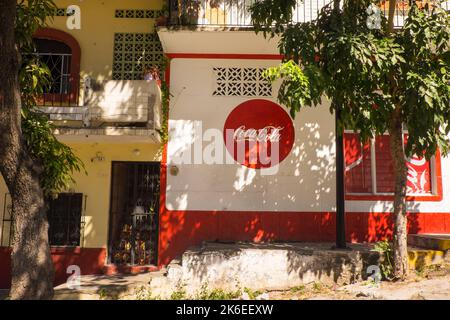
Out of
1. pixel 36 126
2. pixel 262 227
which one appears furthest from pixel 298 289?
pixel 36 126

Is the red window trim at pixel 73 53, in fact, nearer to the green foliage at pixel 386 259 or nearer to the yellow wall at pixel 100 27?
A: the yellow wall at pixel 100 27

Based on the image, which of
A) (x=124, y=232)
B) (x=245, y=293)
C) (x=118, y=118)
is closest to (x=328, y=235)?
(x=245, y=293)

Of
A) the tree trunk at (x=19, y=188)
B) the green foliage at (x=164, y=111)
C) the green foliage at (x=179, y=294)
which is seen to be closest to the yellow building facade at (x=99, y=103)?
the green foliage at (x=164, y=111)

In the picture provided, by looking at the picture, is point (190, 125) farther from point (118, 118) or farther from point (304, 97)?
point (304, 97)

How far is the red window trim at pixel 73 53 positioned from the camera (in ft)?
28.4

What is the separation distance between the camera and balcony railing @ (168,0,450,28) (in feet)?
26.2

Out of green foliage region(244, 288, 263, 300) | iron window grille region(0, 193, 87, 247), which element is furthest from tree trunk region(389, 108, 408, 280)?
iron window grille region(0, 193, 87, 247)

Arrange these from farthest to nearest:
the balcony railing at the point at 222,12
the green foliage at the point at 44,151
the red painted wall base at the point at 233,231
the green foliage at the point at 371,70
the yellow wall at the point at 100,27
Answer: the yellow wall at the point at 100,27
the red painted wall base at the point at 233,231
the balcony railing at the point at 222,12
the green foliage at the point at 44,151
the green foliage at the point at 371,70

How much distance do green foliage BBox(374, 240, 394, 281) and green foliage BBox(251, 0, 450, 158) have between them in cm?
182

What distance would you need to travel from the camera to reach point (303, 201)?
834 centimetres

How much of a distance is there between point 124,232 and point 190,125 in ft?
9.00

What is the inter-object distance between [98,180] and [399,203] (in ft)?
19.5

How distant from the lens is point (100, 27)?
29.1ft

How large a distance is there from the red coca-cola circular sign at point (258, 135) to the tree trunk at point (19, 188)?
4.15m
